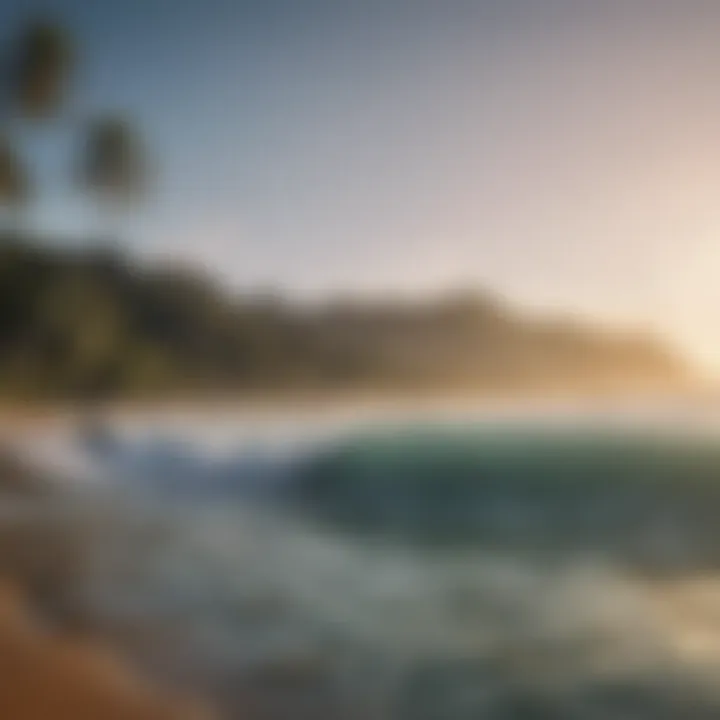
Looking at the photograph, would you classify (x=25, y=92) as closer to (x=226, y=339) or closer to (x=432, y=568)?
(x=226, y=339)

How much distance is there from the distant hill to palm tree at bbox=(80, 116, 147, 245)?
0.07 meters

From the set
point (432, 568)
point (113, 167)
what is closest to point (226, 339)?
point (113, 167)

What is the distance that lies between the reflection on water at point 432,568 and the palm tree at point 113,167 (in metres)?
0.34

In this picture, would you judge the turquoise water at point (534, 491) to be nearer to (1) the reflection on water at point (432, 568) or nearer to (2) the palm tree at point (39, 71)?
(1) the reflection on water at point (432, 568)

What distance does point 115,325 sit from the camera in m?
1.27

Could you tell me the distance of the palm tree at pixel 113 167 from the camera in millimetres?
1274

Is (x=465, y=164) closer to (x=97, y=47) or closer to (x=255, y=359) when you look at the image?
(x=255, y=359)

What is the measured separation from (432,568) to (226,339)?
0.42 metres

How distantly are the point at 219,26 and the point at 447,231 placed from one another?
46 centimetres

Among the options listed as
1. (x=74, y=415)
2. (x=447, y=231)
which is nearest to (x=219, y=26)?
(x=447, y=231)

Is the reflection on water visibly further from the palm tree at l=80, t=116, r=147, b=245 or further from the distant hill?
the palm tree at l=80, t=116, r=147, b=245

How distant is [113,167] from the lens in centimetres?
127

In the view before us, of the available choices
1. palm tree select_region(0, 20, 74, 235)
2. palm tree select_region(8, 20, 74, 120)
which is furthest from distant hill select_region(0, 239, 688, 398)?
palm tree select_region(8, 20, 74, 120)

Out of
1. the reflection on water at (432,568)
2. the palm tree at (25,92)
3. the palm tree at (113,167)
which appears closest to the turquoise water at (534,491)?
the reflection on water at (432,568)
